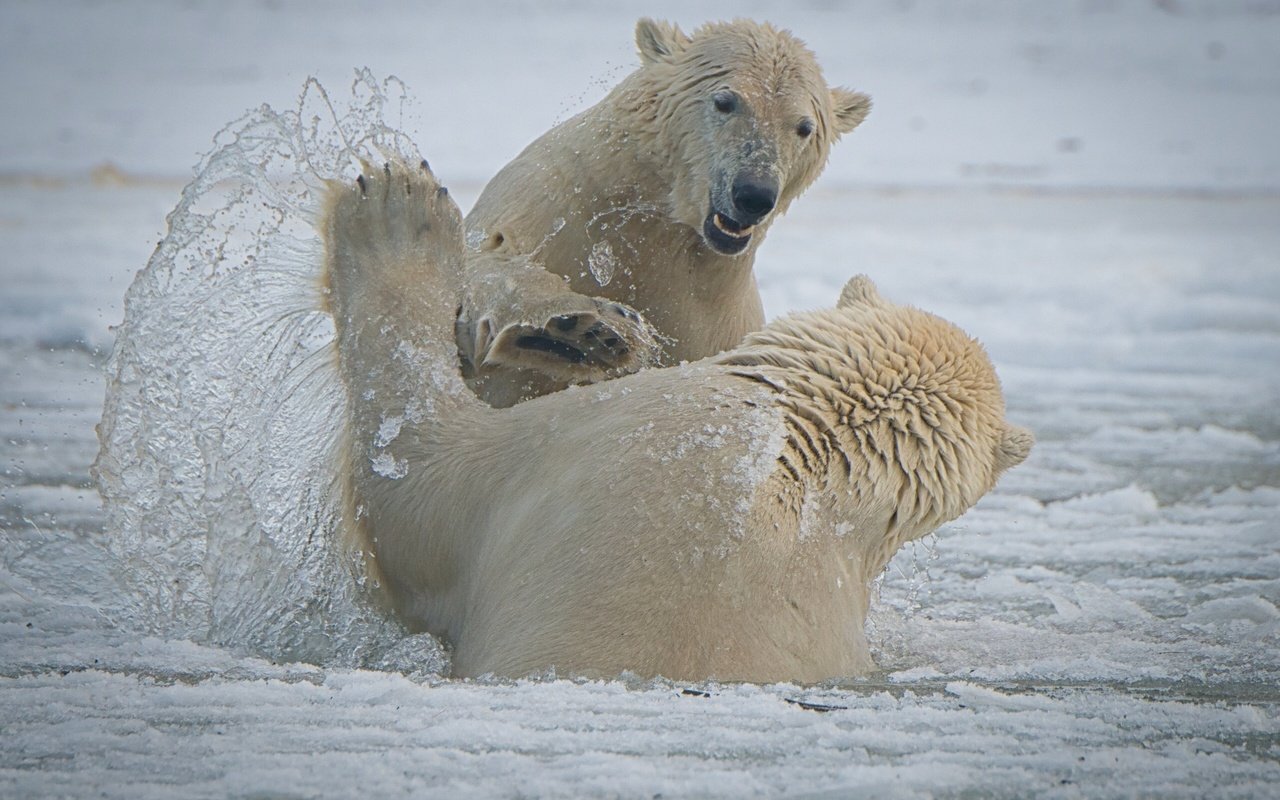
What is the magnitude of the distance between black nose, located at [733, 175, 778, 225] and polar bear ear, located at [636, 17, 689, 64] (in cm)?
58

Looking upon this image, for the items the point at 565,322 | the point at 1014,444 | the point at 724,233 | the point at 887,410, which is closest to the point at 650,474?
the point at 887,410

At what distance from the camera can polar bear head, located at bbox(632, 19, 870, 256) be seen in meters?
3.73

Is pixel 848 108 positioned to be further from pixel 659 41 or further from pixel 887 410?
pixel 887 410

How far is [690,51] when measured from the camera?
4.00 m

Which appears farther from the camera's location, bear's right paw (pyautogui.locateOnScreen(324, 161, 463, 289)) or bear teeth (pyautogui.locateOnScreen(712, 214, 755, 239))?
bear teeth (pyautogui.locateOnScreen(712, 214, 755, 239))

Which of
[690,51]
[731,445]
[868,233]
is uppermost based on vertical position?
[868,233]

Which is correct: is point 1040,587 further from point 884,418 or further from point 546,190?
point 546,190

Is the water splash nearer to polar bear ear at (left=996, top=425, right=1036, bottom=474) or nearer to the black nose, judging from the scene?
the black nose

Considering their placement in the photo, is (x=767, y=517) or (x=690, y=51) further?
(x=690, y=51)

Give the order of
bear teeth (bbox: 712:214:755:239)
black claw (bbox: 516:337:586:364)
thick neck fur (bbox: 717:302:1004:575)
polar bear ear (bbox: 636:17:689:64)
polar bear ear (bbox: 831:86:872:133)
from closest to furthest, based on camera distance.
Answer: thick neck fur (bbox: 717:302:1004:575) → black claw (bbox: 516:337:586:364) → bear teeth (bbox: 712:214:755:239) → polar bear ear (bbox: 636:17:689:64) → polar bear ear (bbox: 831:86:872:133)

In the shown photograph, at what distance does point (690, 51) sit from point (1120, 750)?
228 centimetres

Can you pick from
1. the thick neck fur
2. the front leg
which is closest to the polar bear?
the front leg

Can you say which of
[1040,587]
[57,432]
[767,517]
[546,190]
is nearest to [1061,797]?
[767,517]

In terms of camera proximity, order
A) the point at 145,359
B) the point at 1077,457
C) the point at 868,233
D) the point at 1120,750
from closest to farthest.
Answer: the point at 1120,750 → the point at 145,359 → the point at 1077,457 → the point at 868,233
